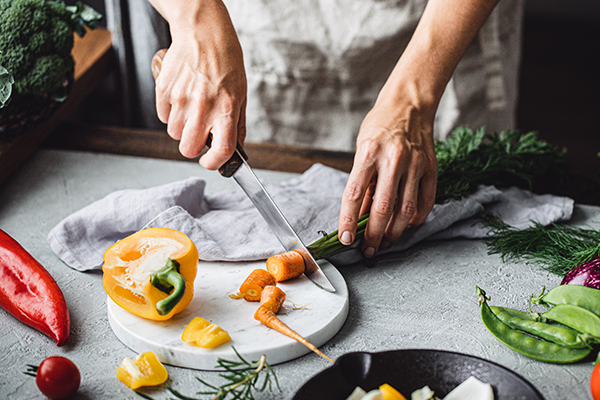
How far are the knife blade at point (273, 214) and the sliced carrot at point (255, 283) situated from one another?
0.09m

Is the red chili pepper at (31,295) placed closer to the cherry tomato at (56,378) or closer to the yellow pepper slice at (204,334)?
the cherry tomato at (56,378)

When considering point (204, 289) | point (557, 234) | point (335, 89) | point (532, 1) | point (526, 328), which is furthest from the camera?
point (532, 1)

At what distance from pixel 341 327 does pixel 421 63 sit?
69 cm

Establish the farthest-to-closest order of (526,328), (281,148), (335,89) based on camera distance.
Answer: (335,89)
(281,148)
(526,328)

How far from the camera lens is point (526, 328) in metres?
0.99

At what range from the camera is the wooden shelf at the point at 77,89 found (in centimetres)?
155

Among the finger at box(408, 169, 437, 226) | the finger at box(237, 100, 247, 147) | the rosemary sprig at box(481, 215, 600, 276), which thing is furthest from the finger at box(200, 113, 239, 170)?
the rosemary sprig at box(481, 215, 600, 276)

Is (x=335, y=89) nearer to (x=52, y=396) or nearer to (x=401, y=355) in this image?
(x=401, y=355)

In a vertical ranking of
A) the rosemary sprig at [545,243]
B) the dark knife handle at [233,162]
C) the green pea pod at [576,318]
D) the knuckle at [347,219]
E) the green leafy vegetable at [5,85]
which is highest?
the green leafy vegetable at [5,85]

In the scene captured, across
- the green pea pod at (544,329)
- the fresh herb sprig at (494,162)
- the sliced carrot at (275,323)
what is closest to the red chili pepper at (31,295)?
the sliced carrot at (275,323)

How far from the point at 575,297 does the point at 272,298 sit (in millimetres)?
572

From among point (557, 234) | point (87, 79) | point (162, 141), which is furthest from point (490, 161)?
point (87, 79)

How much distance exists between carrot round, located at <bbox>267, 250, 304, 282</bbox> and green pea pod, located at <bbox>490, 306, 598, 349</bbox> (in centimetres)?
40

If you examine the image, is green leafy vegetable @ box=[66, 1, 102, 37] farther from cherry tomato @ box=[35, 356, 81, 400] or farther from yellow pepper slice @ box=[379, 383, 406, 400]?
yellow pepper slice @ box=[379, 383, 406, 400]
